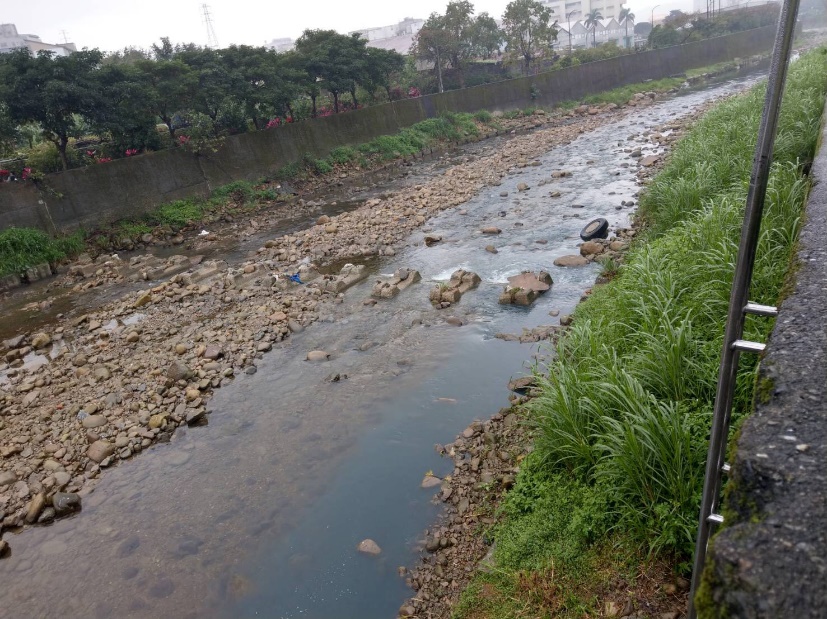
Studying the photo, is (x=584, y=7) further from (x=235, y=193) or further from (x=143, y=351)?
(x=143, y=351)

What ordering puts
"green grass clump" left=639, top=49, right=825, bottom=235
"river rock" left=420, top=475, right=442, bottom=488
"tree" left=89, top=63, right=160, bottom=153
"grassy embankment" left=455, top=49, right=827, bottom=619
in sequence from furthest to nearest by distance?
"tree" left=89, top=63, right=160, bottom=153, "green grass clump" left=639, top=49, right=825, bottom=235, "river rock" left=420, top=475, right=442, bottom=488, "grassy embankment" left=455, top=49, right=827, bottom=619

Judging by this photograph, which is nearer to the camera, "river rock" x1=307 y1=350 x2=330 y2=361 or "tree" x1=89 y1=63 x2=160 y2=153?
"river rock" x1=307 y1=350 x2=330 y2=361

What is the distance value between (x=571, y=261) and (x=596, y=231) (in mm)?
1071

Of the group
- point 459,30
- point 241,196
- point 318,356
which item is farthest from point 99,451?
point 459,30

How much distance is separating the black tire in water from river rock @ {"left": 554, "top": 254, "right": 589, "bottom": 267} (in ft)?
2.66

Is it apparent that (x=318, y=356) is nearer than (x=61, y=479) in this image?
No

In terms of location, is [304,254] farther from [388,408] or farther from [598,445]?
[598,445]

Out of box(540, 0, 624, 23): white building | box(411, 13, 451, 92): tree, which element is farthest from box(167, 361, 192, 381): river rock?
box(540, 0, 624, 23): white building

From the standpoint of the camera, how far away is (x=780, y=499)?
1.57m

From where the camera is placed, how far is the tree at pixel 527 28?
32.8 meters

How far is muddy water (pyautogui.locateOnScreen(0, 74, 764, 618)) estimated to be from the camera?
4039mm

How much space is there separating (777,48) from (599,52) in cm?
3897

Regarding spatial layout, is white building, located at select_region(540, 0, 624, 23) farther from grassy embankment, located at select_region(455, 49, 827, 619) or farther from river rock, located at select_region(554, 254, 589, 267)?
grassy embankment, located at select_region(455, 49, 827, 619)

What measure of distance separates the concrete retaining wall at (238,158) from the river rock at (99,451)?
10.00 meters
